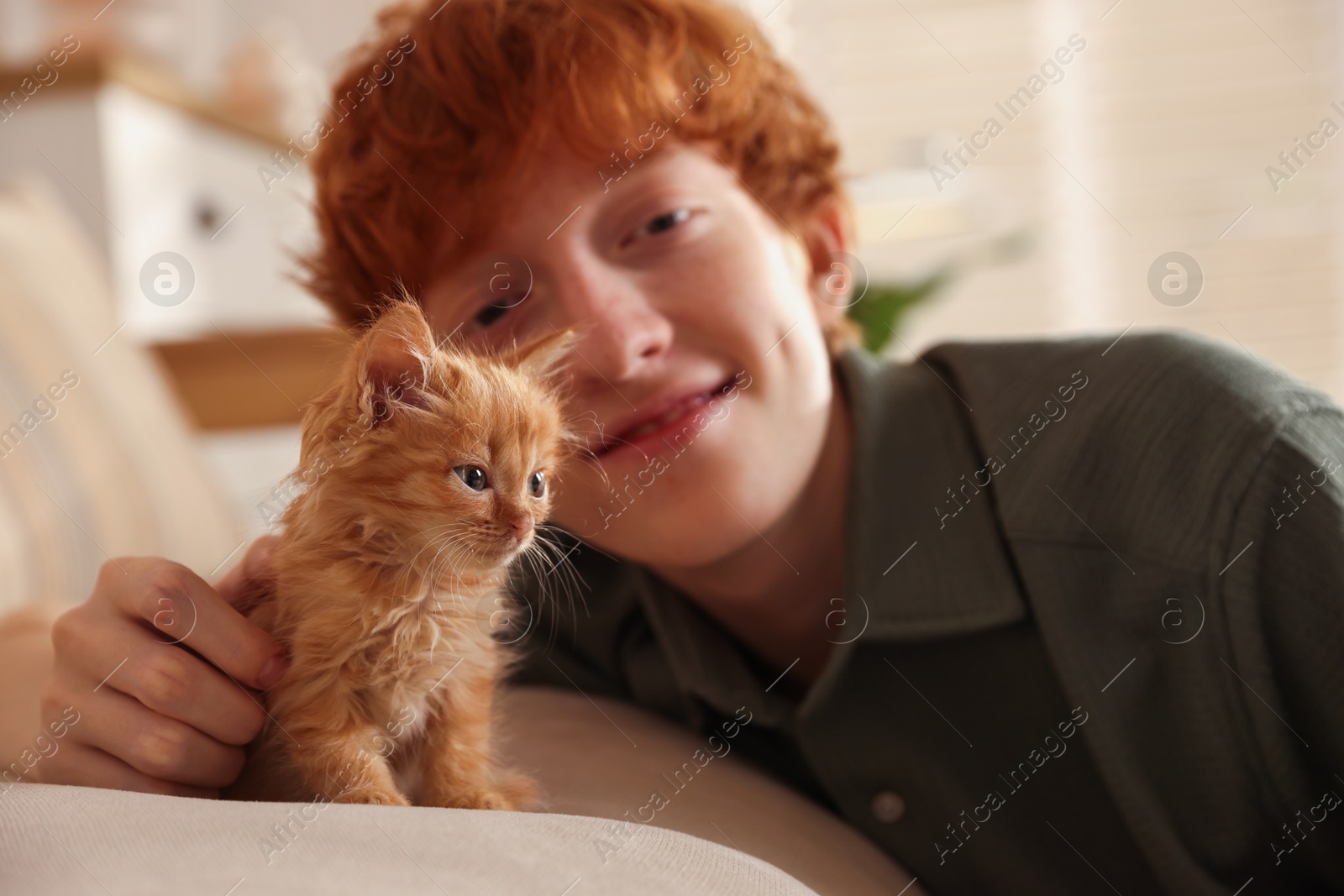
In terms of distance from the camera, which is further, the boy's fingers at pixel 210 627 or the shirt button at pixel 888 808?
the shirt button at pixel 888 808

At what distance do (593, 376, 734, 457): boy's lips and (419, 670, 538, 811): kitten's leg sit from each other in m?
0.34

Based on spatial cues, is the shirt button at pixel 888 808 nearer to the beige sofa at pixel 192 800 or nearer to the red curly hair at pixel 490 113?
the beige sofa at pixel 192 800

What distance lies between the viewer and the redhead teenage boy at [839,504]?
1.08m

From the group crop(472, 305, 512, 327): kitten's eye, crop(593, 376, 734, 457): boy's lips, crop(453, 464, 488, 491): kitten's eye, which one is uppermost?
crop(472, 305, 512, 327): kitten's eye

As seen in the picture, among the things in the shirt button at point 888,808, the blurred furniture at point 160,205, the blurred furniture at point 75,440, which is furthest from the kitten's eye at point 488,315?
the blurred furniture at point 160,205

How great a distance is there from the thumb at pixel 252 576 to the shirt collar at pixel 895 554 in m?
0.64

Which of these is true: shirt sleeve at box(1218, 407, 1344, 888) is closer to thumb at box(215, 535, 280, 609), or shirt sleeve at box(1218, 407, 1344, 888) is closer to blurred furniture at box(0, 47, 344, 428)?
thumb at box(215, 535, 280, 609)

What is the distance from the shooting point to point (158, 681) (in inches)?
36.5

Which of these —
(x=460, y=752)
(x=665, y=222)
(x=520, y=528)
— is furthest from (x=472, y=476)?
(x=665, y=222)

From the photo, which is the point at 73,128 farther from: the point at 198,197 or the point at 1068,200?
the point at 1068,200

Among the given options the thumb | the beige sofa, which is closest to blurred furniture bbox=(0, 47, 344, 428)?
the beige sofa

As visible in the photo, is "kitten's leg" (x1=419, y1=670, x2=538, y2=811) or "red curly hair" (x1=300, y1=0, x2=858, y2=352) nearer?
"kitten's leg" (x1=419, y1=670, x2=538, y2=811)

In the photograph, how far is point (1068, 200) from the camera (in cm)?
473

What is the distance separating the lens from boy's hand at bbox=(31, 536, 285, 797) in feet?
2.96
